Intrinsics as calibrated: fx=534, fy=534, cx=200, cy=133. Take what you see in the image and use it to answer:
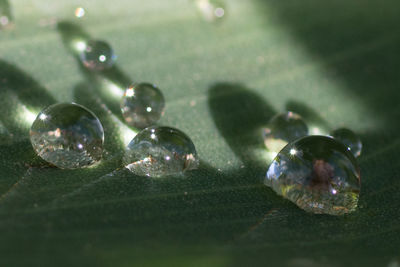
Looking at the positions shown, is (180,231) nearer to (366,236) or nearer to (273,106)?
(366,236)

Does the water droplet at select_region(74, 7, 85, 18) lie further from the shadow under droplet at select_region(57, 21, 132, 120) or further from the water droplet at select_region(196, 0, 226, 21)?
the water droplet at select_region(196, 0, 226, 21)

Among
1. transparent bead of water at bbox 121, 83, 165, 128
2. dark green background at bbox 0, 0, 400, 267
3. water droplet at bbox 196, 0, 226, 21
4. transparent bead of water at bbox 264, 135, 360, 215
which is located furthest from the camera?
water droplet at bbox 196, 0, 226, 21

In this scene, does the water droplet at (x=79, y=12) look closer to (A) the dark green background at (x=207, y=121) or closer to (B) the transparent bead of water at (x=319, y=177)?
(A) the dark green background at (x=207, y=121)

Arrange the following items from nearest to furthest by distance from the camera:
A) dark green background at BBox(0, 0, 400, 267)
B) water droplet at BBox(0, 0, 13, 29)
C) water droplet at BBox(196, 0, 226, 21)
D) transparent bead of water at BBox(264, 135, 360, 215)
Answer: dark green background at BBox(0, 0, 400, 267)
transparent bead of water at BBox(264, 135, 360, 215)
water droplet at BBox(0, 0, 13, 29)
water droplet at BBox(196, 0, 226, 21)

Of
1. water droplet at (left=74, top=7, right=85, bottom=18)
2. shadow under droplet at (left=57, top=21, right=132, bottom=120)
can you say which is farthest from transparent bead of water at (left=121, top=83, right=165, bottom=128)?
water droplet at (left=74, top=7, right=85, bottom=18)

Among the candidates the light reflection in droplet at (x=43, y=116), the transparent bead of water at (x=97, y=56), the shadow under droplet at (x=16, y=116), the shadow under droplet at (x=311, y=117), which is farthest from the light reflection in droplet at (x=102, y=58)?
the shadow under droplet at (x=311, y=117)
